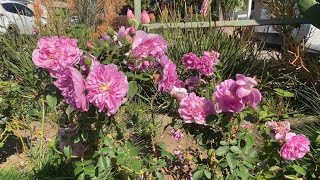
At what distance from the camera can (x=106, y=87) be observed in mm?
1678

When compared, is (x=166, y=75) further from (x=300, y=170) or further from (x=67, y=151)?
(x=300, y=170)

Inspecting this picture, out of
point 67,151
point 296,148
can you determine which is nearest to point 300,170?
point 296,148

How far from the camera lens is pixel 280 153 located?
Result: 2043 millimetres

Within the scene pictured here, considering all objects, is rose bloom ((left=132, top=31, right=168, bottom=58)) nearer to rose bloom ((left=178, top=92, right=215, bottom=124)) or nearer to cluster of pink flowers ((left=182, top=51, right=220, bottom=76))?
rose bloom ((left=178, top=92, right=215, bottom=124))

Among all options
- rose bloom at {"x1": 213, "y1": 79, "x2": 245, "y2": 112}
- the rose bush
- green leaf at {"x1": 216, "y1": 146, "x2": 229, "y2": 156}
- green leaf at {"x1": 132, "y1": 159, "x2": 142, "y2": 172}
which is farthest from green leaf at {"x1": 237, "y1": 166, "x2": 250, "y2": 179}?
green leaf at {"x1": 132, "y1": 159, "x2": 142, "y2": 172}

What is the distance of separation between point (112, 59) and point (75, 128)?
45cm

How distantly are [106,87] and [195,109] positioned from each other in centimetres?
44

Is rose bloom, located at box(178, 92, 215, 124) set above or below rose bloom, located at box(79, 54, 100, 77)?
below

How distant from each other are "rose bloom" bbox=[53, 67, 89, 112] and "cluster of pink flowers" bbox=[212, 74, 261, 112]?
560 millimetres

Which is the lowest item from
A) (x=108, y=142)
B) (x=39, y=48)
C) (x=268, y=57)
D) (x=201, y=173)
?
(x=268, y=57)

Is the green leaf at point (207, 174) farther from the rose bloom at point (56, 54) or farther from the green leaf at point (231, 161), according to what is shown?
the rose bloom at point (56, 54)

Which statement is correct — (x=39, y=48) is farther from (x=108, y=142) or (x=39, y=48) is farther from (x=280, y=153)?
(x=280, y=153)

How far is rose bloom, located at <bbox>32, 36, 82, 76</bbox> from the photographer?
5.80ft

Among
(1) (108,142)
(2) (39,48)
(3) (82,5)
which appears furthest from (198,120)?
(3) (82,5)
